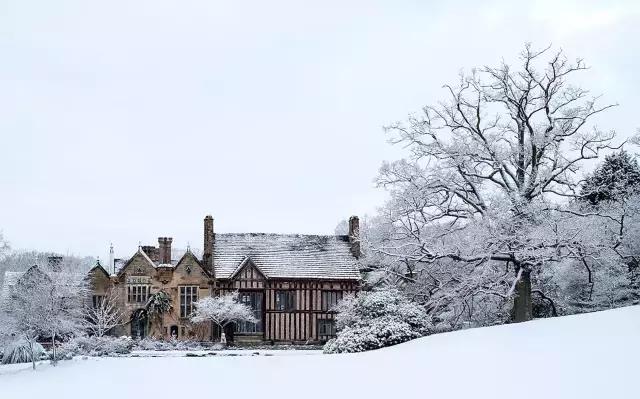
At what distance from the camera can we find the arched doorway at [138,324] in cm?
3994

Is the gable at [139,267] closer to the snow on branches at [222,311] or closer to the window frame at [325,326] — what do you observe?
the snow on branches at [222,311]

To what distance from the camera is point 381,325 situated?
2377cm

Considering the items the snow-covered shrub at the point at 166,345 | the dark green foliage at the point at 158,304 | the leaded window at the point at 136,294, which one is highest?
the leaded window at the point at 136,294

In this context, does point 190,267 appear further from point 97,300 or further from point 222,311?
point 97,300

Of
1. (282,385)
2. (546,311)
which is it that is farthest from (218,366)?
(546,311)

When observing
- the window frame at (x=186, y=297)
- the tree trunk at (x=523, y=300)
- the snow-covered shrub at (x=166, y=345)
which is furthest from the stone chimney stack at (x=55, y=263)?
the tree trunk at (x=523, y=300)

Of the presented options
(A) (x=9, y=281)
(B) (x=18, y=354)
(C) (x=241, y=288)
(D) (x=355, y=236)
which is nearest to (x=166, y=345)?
(C) (x=241, y=288)

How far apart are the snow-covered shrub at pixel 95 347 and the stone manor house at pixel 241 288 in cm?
717

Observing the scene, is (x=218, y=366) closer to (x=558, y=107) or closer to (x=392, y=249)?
(x=392, y=249)

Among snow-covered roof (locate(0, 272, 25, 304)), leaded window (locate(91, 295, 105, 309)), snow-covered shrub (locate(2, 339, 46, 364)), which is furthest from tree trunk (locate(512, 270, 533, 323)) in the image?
snow-covered roof (locate(0, 272, 25, 304))

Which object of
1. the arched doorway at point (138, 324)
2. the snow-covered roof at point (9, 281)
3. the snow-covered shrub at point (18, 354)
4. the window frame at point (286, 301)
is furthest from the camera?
the window frame at point (286, 301)

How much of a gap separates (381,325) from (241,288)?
17.4 m

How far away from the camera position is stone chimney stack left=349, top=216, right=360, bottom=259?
4200 cm

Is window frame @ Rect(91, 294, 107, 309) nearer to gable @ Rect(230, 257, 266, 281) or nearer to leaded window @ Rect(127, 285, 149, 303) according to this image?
leaded window @ Rect(127, 285, 149, 303)
